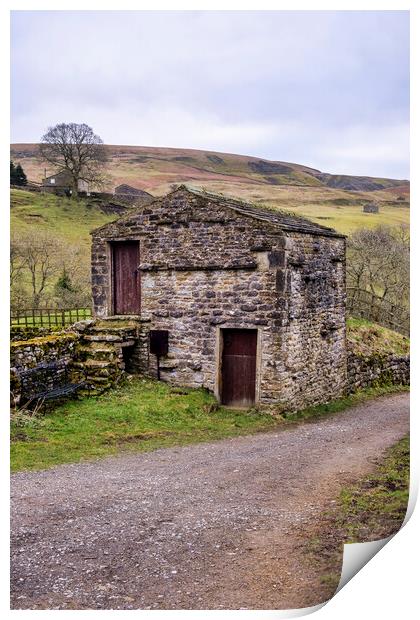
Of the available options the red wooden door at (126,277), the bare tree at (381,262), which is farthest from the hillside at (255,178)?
the red wooden door at (126,277)

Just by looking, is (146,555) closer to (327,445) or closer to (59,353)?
(327,445)

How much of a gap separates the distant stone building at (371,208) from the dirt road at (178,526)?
402cm

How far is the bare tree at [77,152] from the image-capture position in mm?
9289

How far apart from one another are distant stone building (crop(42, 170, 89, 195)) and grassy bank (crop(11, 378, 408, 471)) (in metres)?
4.07

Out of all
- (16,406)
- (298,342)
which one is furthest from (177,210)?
(16,406)

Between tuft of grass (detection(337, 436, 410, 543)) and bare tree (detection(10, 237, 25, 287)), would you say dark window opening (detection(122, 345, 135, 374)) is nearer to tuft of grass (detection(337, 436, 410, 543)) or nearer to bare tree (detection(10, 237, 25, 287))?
bare tree (detection(10, 237, 25, 287))

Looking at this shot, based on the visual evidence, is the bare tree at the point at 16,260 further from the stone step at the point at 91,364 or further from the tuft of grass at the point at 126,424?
the tuft of grass at the point at 126,424

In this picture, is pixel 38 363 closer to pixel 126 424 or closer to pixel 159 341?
pixel 126 424

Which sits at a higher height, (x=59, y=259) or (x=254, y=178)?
(x=254, y=178)

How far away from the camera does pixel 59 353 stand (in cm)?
1324

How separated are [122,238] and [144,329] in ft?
7.39

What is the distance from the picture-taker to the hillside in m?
9.37

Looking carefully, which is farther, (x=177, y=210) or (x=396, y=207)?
(x=177, y=210)

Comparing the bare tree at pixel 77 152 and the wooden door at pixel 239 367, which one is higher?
the bare tree at pixel 77 152
